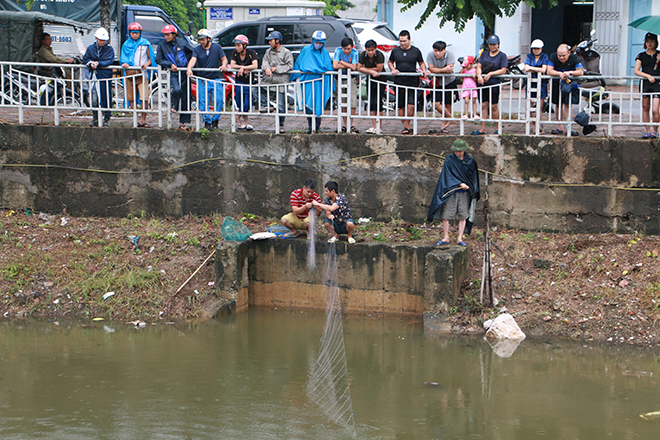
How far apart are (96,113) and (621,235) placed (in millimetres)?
8068

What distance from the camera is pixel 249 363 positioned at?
8.09m

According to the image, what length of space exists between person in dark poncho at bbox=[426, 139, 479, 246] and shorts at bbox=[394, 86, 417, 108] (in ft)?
4.83

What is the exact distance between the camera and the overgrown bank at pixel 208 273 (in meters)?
8.82

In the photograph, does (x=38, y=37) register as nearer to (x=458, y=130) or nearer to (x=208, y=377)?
(x=458, y=130)

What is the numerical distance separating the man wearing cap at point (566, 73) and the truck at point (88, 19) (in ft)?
32.9

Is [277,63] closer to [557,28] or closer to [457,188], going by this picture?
[457,188]

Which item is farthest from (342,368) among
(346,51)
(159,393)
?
(346,51)

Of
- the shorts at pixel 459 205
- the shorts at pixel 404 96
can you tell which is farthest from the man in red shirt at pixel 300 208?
the shorts at pixel 404 96

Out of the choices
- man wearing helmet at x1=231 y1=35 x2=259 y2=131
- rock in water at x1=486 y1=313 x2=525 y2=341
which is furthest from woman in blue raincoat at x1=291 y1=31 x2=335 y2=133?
rock in water at x1=486 y1=313 x2=525 y2=341

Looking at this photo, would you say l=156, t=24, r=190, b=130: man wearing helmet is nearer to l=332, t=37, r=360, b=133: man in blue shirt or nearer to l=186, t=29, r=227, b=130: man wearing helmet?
l=186, t=29, r=227, b=130: man wearing helmet

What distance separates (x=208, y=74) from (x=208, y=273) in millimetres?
3142

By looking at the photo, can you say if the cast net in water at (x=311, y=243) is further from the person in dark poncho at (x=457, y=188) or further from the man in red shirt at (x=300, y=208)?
the person in dark poncho at (x=457, y=188)

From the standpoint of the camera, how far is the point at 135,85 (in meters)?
11.0

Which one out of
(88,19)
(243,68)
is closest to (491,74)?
(243,68)
